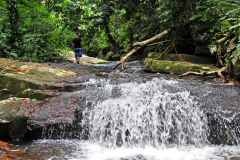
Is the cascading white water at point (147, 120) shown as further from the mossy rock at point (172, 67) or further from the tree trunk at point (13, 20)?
the tree trunk at point (13, 20)

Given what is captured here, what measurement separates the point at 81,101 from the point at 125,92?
49.5 inches

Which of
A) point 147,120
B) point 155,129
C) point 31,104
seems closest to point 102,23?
point 31,104

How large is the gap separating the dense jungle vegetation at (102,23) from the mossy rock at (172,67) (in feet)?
3.00

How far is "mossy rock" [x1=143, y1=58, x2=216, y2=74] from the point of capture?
276 inches

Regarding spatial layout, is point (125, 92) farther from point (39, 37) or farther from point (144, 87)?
point (39, 37)

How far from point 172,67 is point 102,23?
4674mm

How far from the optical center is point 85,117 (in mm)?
4047

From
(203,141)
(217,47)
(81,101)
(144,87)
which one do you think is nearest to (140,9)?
(217,47)

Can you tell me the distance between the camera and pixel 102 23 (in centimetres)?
945

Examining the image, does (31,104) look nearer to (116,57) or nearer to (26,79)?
(26,79)

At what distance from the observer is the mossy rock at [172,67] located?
7.02 metres

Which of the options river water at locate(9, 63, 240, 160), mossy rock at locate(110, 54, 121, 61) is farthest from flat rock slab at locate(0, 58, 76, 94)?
mossy rock at locate(110, 54, 121, 61)

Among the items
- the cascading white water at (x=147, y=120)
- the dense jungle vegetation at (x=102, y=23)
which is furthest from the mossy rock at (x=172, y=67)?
Result: the cascading white water at (x=147, y=120)

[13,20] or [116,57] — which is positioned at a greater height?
[13,20]
